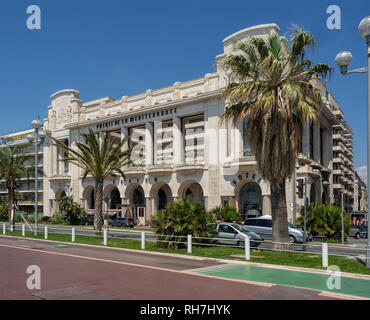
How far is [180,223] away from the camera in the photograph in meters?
Answer: 19.9

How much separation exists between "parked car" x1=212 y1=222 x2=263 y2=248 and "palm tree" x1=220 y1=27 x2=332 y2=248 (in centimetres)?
358

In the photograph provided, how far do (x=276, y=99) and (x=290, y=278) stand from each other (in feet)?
29.4

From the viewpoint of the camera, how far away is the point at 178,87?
47.1 meters

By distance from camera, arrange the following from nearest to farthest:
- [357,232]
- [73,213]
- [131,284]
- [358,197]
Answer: [131,284] < [357,232] < [73,213] < [358,197]

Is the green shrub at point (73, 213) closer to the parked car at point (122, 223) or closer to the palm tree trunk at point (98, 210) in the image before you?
the parked car at point (122, 223)

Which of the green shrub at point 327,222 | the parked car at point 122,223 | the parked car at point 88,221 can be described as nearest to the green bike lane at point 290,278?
the green shrub at point 327,222

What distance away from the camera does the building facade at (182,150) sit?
41.0 metres

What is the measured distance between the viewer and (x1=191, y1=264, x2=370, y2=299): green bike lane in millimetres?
10008

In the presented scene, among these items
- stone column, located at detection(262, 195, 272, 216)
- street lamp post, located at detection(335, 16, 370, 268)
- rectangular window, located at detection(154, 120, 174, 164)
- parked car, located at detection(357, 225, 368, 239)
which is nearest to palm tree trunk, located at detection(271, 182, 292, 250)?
street lamp post, located at detection(335, 16, 370, 268)

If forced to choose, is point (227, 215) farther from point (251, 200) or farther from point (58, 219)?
point (58, 219)

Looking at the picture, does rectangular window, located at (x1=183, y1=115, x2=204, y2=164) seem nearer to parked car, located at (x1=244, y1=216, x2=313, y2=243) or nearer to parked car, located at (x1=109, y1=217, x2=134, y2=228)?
parked car, located at (x1=109, y1=217, x2=134, y2=228)

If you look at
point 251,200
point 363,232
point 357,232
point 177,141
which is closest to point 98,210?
point 177,141
